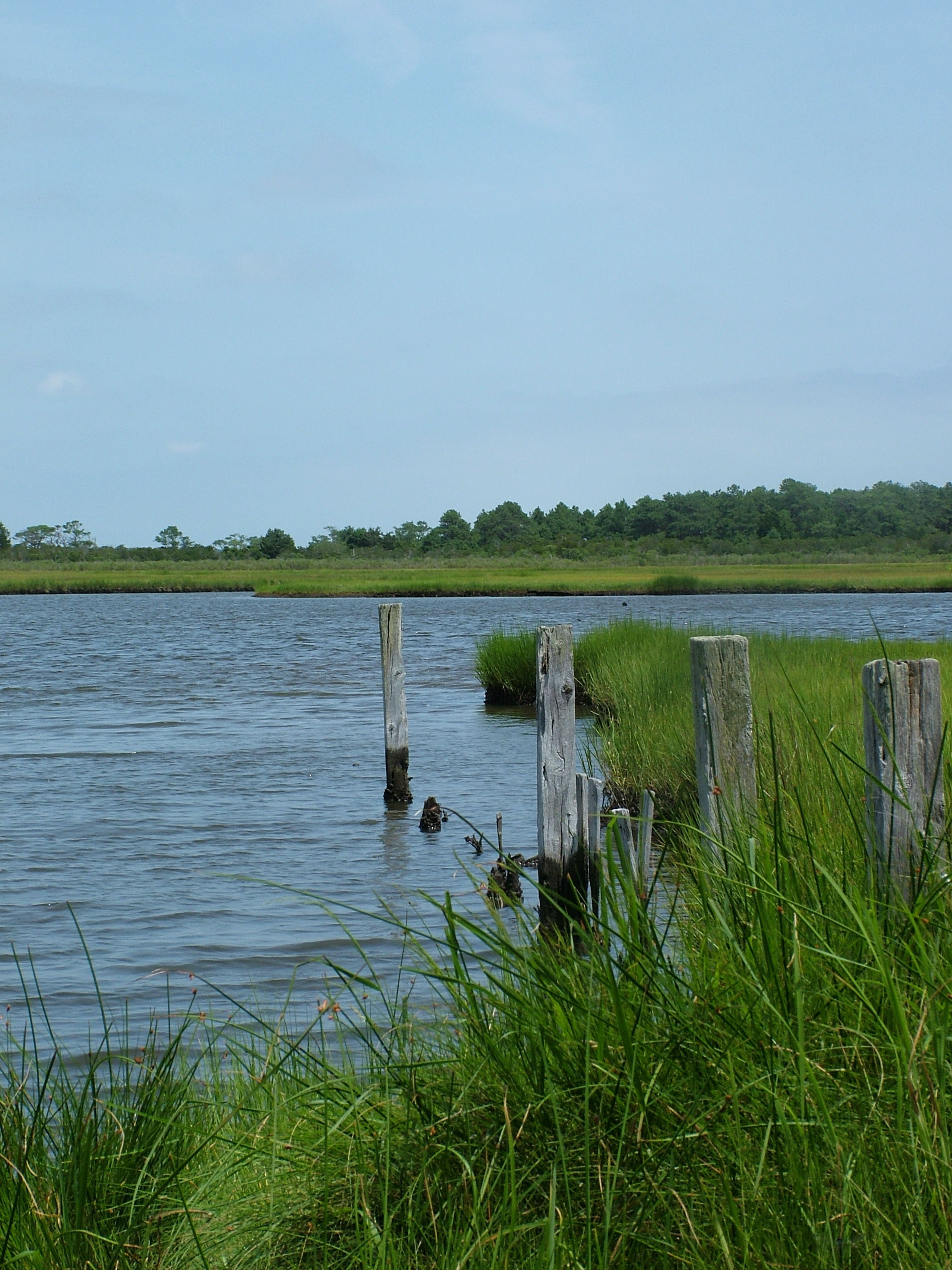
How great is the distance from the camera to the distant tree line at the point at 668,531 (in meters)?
118

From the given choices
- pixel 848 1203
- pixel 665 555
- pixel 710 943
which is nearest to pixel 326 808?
pixel 710 943

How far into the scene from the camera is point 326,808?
11742mm

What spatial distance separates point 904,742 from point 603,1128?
5.20 ft

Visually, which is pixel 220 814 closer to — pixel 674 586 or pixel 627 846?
pixel 627 846

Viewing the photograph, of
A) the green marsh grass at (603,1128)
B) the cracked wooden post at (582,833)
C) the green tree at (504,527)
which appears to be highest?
the green tree at (504,527)

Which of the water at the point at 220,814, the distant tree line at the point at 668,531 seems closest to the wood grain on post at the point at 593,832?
the water at the point at 220,814

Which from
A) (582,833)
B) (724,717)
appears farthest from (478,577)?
(724,717)

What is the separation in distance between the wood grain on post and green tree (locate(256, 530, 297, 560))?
141516mm

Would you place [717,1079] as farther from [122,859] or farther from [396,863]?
[122,859]

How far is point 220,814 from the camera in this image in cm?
1147

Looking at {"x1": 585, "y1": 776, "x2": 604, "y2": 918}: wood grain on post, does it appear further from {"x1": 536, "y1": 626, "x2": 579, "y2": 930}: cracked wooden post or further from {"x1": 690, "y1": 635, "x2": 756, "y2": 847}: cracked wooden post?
{"x1": 690, "y1": 635, "x2": 756, "y2": 847}: cracked wooden post

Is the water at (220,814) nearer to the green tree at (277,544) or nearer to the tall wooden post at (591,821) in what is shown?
the tall wooden post at (591,821)

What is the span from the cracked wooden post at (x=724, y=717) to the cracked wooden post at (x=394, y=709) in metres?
7.59

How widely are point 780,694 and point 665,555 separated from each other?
342 feet
